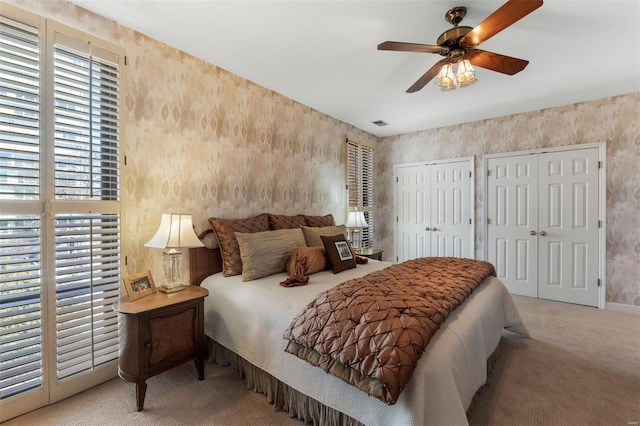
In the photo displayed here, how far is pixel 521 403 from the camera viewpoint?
1855 millimetres

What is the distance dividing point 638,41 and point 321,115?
3.09m

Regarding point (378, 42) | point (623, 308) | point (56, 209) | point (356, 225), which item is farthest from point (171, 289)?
point (623, 308)

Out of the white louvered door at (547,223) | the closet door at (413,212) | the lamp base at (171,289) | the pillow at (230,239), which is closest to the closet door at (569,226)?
the white louvered door at (547,223)

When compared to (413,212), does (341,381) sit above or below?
below

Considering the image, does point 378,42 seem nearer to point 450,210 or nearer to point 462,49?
point 462,49

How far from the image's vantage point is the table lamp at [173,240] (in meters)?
2.05

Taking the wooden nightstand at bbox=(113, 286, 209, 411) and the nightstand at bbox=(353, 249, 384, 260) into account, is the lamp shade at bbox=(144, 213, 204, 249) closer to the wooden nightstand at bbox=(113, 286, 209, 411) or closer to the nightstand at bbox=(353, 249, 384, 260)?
the wooden nightstand at bbox=(113, 286, 209, 411)

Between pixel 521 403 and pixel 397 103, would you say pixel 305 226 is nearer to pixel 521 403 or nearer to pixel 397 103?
pixel 397 103

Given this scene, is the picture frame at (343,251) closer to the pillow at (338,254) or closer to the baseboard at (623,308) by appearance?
the pillow at (338,254)

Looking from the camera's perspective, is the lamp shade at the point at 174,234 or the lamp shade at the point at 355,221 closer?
the lamp shade at the point at 174,234

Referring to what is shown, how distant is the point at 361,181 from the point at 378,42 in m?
2.72

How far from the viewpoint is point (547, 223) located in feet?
12.9

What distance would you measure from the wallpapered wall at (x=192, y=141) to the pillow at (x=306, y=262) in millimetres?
844

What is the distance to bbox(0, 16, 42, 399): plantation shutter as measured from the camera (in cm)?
166
